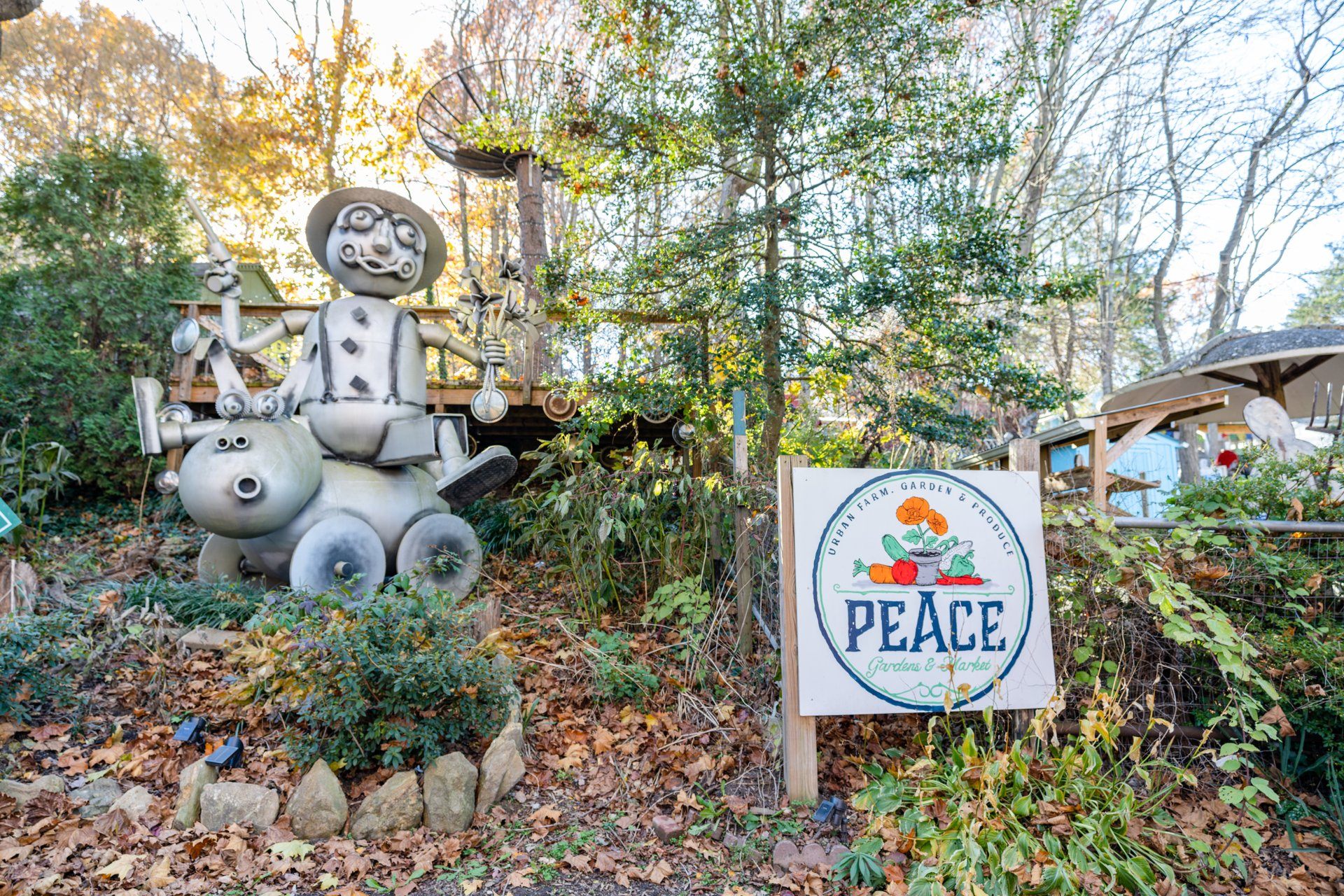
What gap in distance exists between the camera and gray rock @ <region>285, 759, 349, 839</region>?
139 inches

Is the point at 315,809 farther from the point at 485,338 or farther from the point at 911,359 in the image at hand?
the point at 911,359

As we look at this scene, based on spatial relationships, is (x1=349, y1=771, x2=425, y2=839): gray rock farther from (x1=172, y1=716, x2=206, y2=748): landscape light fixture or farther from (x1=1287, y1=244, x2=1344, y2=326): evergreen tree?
(x1=1287, y1=244, x2=1344, y2=326): evergreen tree

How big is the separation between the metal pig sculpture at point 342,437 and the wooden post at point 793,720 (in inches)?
104

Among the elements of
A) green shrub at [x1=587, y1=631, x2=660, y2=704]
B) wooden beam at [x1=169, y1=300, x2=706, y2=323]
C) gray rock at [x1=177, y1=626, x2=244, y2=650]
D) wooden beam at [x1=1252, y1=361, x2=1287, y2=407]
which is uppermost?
wooden beam at [x1=169, y1=300, x2=706, y2=323]

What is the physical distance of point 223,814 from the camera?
356 cm

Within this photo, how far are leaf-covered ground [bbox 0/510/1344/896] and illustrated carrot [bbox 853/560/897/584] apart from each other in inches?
35.2

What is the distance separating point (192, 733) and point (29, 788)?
0.66 m

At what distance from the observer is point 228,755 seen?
3875 mm

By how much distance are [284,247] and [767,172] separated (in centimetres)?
1318

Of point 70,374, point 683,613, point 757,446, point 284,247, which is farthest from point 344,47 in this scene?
point 683,613

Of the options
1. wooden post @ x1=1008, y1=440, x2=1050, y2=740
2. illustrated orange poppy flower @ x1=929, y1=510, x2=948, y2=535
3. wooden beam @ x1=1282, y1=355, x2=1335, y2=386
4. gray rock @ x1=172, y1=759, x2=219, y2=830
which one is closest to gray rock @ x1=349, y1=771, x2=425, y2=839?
gray rock @ x1=172, y1=759, x2=219, y2=830

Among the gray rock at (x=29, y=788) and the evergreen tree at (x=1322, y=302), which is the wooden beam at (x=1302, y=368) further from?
the evergreen tree at (x=1322, y=302)

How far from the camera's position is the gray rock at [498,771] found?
3762 millimetres

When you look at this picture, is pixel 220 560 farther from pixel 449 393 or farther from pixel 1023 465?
pixel 1023 465
